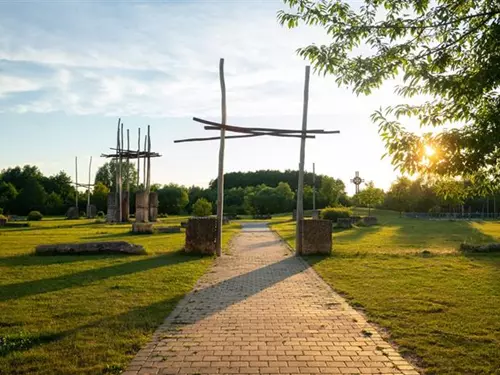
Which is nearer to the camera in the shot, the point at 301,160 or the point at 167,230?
the point at 301,160

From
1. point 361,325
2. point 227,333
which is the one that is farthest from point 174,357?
point 361,325

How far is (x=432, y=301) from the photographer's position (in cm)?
845

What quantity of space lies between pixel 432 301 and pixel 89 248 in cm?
→ 1114

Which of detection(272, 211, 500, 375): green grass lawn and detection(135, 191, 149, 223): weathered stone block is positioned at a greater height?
detection(135, 191, 149, 223): weathered stone block

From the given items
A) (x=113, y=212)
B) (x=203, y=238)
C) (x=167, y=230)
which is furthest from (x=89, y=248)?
(x=113, y=212)

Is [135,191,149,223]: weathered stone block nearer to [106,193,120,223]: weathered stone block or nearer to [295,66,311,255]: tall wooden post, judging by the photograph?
[106,193,120,223]: weathered stone block

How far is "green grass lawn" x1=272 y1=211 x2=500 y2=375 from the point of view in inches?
214

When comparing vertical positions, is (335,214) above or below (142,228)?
above

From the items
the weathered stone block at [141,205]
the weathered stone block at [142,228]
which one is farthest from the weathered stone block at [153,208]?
the weathered stone block at [142,228]

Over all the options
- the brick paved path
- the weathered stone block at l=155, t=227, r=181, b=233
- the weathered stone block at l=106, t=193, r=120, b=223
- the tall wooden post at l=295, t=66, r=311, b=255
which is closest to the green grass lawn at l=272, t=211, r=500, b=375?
the brick paved path

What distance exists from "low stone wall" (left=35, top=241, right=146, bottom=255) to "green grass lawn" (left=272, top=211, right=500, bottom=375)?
225 inches

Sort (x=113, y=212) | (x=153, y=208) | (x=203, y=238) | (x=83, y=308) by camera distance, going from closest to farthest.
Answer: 1. (x=83, y=308)
2. (x=203, y=238)
3. (x=113, y=212)
4. (x=153, y=208)

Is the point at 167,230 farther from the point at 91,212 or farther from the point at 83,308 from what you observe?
the point at 91,212

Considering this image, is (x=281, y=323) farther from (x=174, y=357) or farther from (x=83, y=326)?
(x=83, y=326)
